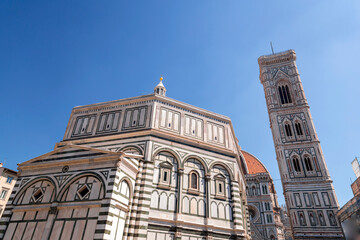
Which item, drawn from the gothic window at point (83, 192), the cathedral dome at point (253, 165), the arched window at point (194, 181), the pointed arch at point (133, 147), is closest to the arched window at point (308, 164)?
the cathedral dome at point (253, 165)

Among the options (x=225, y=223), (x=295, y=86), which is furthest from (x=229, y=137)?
(x=295, y=86)

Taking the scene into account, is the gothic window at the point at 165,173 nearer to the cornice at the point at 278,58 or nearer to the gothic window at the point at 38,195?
the gothic window at the point at 38,195

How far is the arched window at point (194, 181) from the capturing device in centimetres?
1511

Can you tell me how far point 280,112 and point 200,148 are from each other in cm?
2737

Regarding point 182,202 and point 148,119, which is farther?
point 148,119

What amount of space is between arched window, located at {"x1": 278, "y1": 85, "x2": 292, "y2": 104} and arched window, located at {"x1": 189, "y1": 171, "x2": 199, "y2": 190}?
30840 mm

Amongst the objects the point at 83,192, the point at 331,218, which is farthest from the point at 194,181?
the point at 331,218

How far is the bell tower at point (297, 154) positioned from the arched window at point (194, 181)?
2140 centimetres

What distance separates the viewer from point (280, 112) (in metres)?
39.2

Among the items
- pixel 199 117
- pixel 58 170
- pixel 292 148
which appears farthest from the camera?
pixel 292 148

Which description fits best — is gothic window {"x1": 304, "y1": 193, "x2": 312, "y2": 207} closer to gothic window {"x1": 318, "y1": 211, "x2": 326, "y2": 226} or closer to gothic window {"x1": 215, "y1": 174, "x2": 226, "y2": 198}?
gothic window {"x1": 318, "y1": 211, "x2": 326, "y2": 226}

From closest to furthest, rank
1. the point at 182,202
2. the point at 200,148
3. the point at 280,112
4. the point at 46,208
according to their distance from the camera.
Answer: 1. the point at 46,208
2. the point at 182,202
3. the point at 200,148
4. the point at 280,112

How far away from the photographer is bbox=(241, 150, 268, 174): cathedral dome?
5522 centimetres

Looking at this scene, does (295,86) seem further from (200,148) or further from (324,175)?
(200,148)
